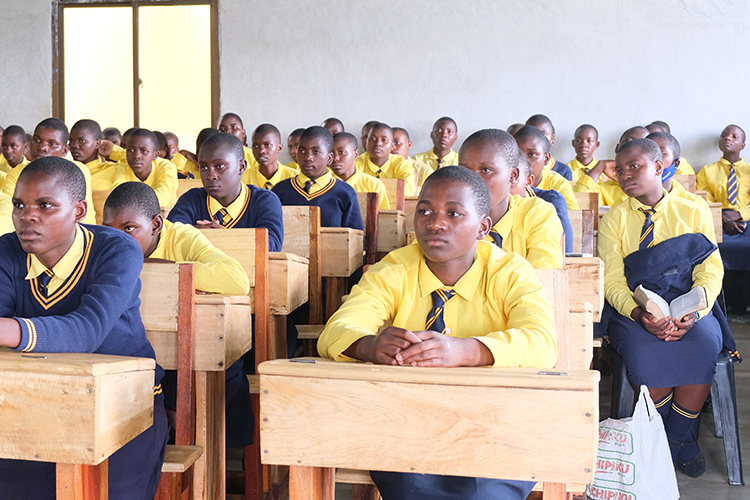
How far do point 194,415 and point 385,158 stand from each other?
426cm

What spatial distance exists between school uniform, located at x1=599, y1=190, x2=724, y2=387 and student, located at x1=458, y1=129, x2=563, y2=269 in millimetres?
719

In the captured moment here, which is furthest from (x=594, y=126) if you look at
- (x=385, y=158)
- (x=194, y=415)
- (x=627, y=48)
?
(x=194, y=415)

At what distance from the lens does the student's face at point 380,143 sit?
6195mm

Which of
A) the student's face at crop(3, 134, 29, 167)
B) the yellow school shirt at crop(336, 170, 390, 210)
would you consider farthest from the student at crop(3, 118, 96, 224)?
the yellow school shirt at crop(336, 170, 390, 210)

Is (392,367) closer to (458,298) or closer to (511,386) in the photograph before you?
(511,386)

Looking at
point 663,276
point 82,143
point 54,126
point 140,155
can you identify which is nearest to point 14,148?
point 82,143

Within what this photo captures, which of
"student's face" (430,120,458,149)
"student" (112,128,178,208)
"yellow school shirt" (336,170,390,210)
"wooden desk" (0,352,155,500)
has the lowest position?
"wooden desk" (0,352,155,500)

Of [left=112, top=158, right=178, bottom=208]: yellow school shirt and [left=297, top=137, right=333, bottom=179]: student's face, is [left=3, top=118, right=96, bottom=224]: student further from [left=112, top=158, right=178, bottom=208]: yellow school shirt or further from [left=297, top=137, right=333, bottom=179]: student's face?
[left=297, top=137, right=333, bottom=179]: student's face

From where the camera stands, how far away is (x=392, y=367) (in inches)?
56.7

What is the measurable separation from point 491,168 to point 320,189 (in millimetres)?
1724

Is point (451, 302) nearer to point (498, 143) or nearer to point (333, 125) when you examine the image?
point (498, 143)

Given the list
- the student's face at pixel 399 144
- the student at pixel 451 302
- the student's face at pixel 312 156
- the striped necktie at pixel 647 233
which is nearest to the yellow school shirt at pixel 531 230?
the student at pixel 451 302

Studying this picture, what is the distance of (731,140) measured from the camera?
684 cm

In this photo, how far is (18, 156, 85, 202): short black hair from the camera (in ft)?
6.17
